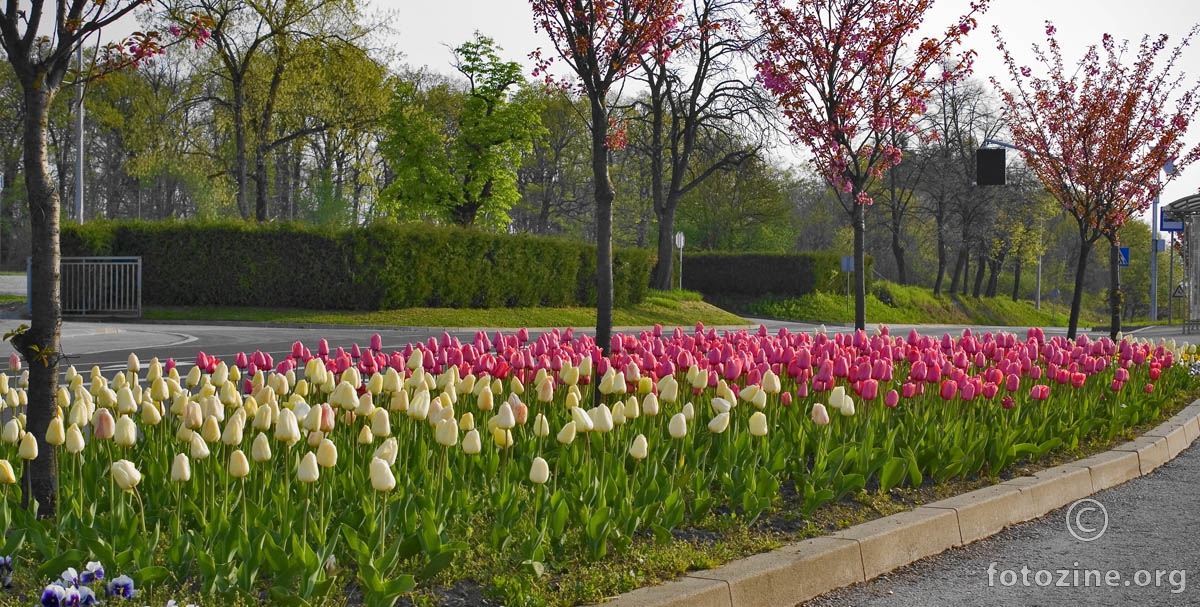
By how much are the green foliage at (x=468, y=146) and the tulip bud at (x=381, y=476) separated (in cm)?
3943

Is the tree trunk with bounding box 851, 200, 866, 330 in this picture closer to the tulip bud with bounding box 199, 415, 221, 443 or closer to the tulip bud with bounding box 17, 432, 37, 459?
the tulip bud with bounding box 199, 415, 221, 443

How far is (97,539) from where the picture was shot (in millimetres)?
3812

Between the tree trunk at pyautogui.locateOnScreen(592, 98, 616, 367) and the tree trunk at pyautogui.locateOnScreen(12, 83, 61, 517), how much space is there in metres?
4.54

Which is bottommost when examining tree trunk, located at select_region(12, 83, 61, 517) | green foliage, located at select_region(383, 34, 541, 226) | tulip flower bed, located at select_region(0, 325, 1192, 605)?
tulip flower bed, located at select_region(0, 325, 1192, 605)

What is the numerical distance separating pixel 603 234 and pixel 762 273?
1501 inches

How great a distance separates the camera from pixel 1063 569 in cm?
516

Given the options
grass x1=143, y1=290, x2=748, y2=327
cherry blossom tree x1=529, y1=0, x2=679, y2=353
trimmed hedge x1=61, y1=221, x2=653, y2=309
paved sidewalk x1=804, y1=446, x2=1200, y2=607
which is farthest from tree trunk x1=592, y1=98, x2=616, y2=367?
Answer: trimmed hedge x1=61, y1=221, x2=653, y2=309

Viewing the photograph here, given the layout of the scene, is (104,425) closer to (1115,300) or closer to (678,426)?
(678,426)

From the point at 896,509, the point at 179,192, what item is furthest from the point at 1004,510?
the point at 179,192

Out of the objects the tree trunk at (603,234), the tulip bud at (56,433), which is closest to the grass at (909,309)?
the tree trunk at (603,234)

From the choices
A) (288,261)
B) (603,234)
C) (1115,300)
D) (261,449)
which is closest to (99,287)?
(288,261)

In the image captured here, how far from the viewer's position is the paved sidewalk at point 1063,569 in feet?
15.3

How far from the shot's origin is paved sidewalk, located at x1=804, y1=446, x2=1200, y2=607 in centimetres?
466

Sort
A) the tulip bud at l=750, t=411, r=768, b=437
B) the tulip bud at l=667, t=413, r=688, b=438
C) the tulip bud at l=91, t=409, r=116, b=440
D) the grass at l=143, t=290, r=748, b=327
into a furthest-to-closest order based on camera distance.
Result: 1. the grass at l=143, t=290, r=748, b=327
2. the tulip bud at l=750, t=411, r=768, b=437
3. the tulip bud at l=667, t=413, r=688, b=438
4. the tulip bud at l=91, t=409, r=116, b=440
